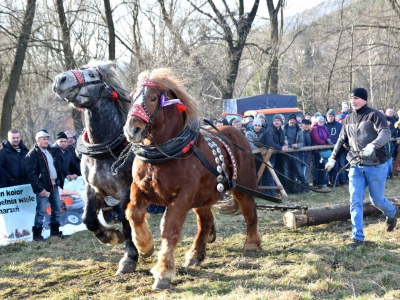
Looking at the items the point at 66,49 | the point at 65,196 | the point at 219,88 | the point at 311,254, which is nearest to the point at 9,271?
the point at 65,196

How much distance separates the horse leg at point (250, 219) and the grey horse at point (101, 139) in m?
1.42

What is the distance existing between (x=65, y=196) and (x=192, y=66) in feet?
32.9

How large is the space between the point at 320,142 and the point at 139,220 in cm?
807

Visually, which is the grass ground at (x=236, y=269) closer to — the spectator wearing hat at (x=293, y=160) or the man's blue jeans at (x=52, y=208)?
the man's blue jeans at (x=52, y=208)

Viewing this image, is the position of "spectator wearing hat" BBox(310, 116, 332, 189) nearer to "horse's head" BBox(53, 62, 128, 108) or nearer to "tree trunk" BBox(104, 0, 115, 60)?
"tree trunk" BBox(104, 0, 115, 60)

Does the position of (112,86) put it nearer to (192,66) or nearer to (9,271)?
(9,271)

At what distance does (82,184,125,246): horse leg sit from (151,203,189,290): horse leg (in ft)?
3.96

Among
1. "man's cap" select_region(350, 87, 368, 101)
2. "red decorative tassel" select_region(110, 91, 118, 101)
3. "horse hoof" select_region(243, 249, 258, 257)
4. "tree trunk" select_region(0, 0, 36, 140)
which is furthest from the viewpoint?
"tree trunk" select_region(0, 0, 36, 140)

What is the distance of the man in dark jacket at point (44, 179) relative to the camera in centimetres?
762

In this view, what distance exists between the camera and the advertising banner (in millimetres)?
7629

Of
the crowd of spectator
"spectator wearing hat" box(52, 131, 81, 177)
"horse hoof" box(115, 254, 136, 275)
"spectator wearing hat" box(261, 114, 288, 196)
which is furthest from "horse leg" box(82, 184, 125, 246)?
"spectator wearing hat" box(261, 114, 288, 196)

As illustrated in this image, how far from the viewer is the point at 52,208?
7.87m

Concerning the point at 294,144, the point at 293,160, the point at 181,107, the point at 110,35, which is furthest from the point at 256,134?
the point at 181,107

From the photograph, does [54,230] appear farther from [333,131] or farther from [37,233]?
[333,131]
